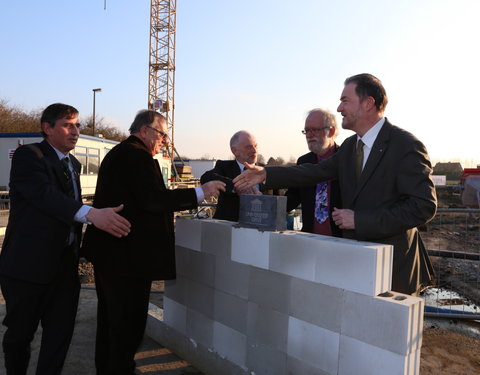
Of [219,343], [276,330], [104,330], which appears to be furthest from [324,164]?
[104,330]

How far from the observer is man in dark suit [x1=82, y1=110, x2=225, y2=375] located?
2676mm

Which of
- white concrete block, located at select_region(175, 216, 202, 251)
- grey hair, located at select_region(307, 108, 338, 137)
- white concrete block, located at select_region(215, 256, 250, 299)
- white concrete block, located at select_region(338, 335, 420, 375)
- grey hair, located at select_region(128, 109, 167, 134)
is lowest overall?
white concrete block, located at select_region(338, 335, 420, 375)

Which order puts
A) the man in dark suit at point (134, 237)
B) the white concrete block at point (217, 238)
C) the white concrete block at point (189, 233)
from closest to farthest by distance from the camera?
the man in dark suit at point (134, 237), the white concrete block at point (217, 238), the white concrete block at point (189, 233)

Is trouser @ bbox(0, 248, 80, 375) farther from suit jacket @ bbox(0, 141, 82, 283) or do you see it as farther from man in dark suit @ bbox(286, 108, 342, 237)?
man in dark suit @ bbox(286, 108, 342, 237)

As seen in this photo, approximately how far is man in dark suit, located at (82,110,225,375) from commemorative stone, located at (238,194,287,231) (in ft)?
0.91

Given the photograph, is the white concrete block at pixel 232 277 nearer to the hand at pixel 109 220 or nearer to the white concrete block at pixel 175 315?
the white concrete block at pixel 175 315

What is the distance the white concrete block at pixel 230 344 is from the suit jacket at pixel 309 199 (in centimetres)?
107

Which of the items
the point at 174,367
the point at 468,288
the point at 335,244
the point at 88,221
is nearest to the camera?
the point at 335,244

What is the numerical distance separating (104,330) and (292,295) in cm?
157

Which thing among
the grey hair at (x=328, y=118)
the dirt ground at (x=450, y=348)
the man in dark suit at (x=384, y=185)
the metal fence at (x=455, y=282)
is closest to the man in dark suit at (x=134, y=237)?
the man in dark suit at (x=384, y=185)

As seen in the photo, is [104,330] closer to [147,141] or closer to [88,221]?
[88,221]

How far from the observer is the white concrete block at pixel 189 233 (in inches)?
129

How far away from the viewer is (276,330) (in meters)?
2.60

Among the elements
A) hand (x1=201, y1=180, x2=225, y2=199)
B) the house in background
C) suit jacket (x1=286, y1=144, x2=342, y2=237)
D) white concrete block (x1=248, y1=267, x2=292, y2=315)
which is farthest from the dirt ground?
the house in background
